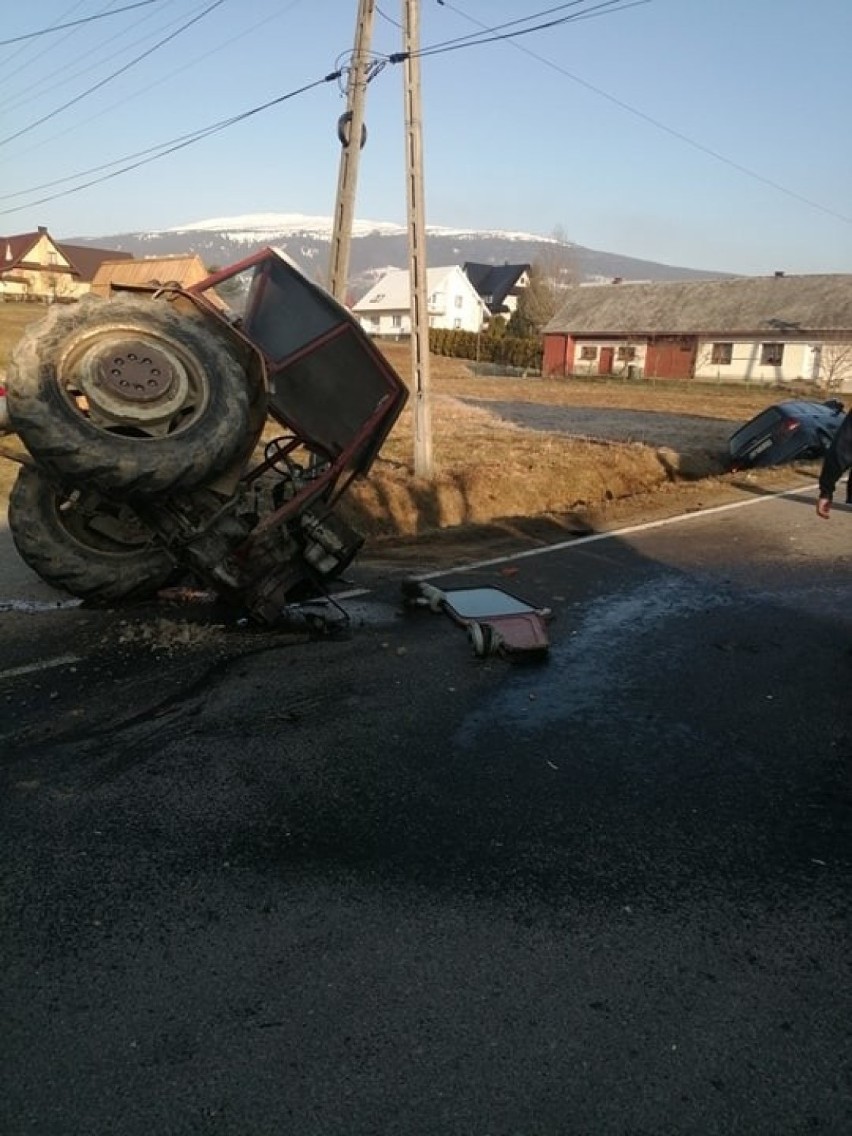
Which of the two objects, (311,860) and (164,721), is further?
(164,721)

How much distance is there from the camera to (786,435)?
1628 centimetres

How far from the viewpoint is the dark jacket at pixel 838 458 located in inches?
255

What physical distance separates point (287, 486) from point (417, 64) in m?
8.69

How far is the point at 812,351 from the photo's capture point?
159 ft

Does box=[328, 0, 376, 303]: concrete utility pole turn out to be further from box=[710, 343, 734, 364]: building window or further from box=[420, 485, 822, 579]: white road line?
box=[710, 343, 734, 364]: building window

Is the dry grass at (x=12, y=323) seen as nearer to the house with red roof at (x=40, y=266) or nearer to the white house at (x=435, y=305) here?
the house with red roof at (x=40, y=266)

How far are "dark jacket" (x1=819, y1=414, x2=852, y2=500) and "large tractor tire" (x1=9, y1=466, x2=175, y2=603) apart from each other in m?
4.65

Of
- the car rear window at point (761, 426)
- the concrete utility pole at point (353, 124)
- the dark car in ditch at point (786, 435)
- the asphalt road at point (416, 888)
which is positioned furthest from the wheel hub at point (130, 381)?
the car rear window at point (761, 426)

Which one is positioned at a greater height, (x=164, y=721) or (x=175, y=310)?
(x=175, y=310)

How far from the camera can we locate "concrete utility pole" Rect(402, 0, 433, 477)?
12.5 metres

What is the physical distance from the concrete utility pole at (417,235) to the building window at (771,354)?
41.9 m

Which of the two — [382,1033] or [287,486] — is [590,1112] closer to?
[382,1033]

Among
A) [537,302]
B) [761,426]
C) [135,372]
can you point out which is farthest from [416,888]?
[537,302]

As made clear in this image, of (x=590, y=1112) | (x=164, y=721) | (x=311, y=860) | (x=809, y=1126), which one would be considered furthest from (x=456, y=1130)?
(x=164, y=721)
